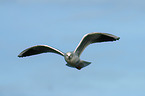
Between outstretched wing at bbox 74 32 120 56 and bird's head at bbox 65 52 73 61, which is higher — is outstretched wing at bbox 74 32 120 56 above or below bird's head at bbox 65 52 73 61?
above

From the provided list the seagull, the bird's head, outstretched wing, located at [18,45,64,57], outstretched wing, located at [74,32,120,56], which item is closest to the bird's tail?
the seagull

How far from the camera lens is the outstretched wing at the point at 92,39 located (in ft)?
218

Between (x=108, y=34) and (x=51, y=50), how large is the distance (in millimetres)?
7615

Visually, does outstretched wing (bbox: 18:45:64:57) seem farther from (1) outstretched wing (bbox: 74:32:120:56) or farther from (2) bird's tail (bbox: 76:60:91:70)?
(2) bird's tail (bbox: 76:60:91:70)

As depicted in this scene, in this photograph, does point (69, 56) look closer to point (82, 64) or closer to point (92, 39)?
point (82, 64)

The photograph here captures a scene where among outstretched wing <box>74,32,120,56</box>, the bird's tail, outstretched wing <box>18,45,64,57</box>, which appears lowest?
the bird's tail

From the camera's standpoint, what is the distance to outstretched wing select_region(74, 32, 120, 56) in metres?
66.4

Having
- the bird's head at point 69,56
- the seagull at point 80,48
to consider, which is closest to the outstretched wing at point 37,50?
the seagull at point 80,48

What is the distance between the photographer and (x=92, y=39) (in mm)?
67812

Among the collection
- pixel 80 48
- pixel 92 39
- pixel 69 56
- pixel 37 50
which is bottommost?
pixel 69 56

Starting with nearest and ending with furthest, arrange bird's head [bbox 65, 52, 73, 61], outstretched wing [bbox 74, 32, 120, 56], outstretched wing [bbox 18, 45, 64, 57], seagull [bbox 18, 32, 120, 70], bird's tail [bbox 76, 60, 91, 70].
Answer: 1. bird's head [bbox 65, 52, 73, 61]
2. seagull [bbox 18, 32, 120, 70]
3. outstretched wing [bbox 74, 32, 120, 56]
4. bird's tail [bbox 76, 60, 91, 70]
5. outstretched wing [bbox 18, 45, 64, 57]

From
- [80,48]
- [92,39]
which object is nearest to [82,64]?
[80,48]

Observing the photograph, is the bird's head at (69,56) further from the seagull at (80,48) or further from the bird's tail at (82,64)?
the bird's tail at (82,64)

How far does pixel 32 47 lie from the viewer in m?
70.8
